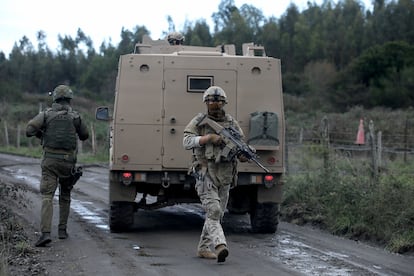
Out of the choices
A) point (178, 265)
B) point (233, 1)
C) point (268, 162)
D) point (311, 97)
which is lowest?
point (178, 265)

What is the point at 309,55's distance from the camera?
70875mm

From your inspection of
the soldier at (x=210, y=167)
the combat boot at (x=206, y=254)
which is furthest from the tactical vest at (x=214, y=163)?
the combat boot at (x=206, y=254)

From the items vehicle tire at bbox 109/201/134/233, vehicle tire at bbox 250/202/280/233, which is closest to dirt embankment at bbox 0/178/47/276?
vehicle tire at bbox 109/201/134/233

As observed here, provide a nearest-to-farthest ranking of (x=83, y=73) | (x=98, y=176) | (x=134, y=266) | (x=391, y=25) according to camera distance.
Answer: (x=134, y=266), (x=98, y=176), (x=391, y=25), (x=83, y=73)

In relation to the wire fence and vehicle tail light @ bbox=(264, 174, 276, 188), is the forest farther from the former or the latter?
vehicle tail light @ bbox=(264, 174, 276, 188)

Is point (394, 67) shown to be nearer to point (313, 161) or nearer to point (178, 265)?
point (313, 161)

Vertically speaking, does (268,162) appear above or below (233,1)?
below

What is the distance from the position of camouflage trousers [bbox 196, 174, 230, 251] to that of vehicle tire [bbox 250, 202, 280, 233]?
2159 millimetres

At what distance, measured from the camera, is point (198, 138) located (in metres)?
8.19

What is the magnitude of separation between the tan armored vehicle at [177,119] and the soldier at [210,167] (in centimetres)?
175

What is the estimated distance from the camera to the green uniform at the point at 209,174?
8.20 metres

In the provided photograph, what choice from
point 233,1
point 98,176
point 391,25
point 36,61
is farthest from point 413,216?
point 233,1

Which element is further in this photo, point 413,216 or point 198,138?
point 413,216

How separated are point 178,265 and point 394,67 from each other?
5041 cm
